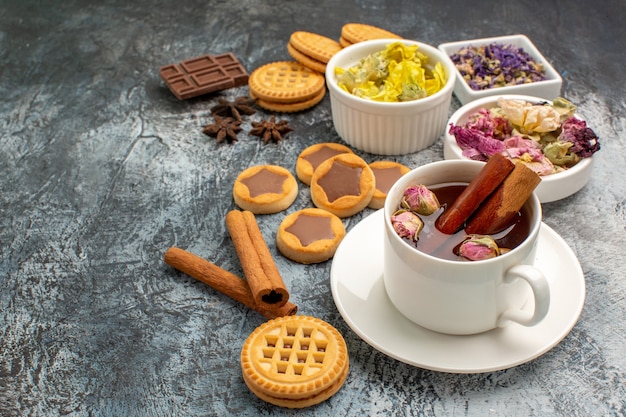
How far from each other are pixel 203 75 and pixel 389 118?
0.85 m

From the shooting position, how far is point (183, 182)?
2.37 meters

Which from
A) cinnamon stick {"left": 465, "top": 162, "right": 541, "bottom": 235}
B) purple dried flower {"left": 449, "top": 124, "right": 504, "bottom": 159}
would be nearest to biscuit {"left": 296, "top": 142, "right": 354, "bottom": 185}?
purple dried flower {"left": 449, "top": 124, "right": 504, "bottom": 159}

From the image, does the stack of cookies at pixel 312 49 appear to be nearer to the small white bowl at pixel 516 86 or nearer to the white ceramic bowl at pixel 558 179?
the small white bowl at pixel 516 86

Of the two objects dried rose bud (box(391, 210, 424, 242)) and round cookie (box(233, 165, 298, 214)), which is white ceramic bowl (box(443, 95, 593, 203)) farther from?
dried rose bud (box(391, 210, 424, 242))

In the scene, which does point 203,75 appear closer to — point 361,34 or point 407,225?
point 361,34

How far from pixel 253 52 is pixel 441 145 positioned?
987 mm

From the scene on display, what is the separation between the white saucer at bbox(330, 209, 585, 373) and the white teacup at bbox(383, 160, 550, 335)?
33 millimetres

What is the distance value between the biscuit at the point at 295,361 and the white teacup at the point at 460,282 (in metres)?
0.20

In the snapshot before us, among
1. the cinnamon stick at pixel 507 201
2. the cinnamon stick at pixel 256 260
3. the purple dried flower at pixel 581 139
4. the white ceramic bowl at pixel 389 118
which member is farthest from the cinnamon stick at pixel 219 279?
the purple dried flower at pixel 581 139

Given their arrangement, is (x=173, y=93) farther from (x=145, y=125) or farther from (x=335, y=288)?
(x=335, y=288)

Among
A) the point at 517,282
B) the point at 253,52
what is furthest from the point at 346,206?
the point at 253,52

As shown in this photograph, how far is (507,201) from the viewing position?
1607 millimetres

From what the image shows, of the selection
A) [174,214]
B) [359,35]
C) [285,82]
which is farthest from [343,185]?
[359,35]

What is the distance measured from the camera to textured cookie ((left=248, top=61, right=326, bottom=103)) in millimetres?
2615
